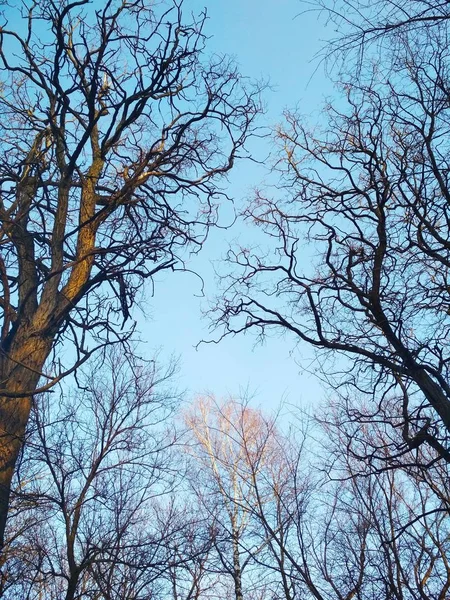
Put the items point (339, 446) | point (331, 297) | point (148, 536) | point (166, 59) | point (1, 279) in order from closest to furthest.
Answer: point (1, 279)
point (166, 59)
point (331, 297)
point (339, 446)
point (148, 536)

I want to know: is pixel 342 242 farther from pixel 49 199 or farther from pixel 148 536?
pixel 148 536

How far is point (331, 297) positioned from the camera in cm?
692

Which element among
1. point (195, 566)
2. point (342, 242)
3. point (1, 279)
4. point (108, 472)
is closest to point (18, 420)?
point (1, 279)

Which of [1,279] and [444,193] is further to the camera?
[444,193]

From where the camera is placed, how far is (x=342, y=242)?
707cm

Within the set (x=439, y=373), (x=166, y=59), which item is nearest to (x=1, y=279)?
(x=166, y=59)

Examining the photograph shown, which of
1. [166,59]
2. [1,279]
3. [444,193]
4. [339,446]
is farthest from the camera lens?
[339,446]

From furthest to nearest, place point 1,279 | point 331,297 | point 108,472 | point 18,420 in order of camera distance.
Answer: point 108,472 < point 331,297 < point 1,279 < point 18,420

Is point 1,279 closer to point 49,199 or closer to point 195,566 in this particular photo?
point 49,199

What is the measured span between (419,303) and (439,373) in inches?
35.1

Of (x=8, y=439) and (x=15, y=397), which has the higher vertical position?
(x=15, y=397)

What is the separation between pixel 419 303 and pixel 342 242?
1.24m

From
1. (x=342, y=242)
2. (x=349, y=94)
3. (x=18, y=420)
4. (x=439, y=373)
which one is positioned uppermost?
(x=349, y=94)

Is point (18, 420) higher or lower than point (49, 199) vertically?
lower
